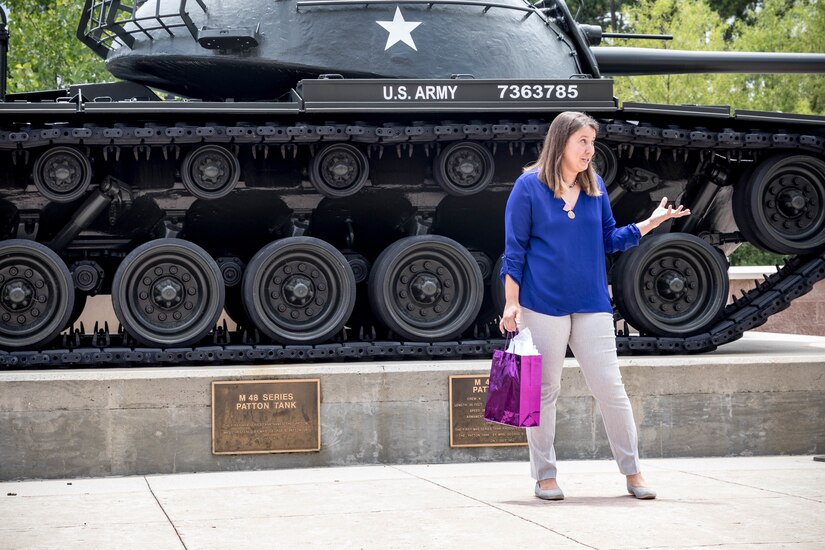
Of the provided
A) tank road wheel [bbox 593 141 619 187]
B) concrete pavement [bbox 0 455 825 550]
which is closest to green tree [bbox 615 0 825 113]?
tank road wheel [bbox 593 141 619 187]

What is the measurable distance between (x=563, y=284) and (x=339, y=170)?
3.32 metres

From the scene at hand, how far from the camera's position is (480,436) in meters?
8.66

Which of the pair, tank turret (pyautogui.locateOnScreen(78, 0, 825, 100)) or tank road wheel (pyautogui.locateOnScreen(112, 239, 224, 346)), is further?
tank turret (pyautogui.locateOnScreen(78, 0, 825, 100))

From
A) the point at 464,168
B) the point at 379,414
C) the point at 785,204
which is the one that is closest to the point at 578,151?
the point at 379,414

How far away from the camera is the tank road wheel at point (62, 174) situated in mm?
9211

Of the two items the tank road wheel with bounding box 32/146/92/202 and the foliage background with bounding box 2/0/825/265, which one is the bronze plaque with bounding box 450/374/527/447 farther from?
the foliage background with bounding box 2/0/825/265

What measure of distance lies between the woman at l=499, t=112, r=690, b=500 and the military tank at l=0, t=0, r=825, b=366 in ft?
8.70

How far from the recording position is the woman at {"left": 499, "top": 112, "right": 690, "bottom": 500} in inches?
266

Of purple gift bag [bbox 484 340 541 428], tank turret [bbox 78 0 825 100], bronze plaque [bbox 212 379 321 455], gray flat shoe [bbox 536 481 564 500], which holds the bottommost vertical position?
gray flat shoe [bbox 536 481 564 500]

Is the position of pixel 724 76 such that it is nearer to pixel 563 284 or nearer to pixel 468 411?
pixel 468 411

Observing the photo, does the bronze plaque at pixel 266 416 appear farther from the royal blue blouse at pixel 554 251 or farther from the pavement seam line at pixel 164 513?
the royal blue blouse at pixel 554 251

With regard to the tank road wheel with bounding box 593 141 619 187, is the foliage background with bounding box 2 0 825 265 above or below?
above

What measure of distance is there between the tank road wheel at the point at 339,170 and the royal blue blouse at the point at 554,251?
2998 mm

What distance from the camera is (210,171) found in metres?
9.45
